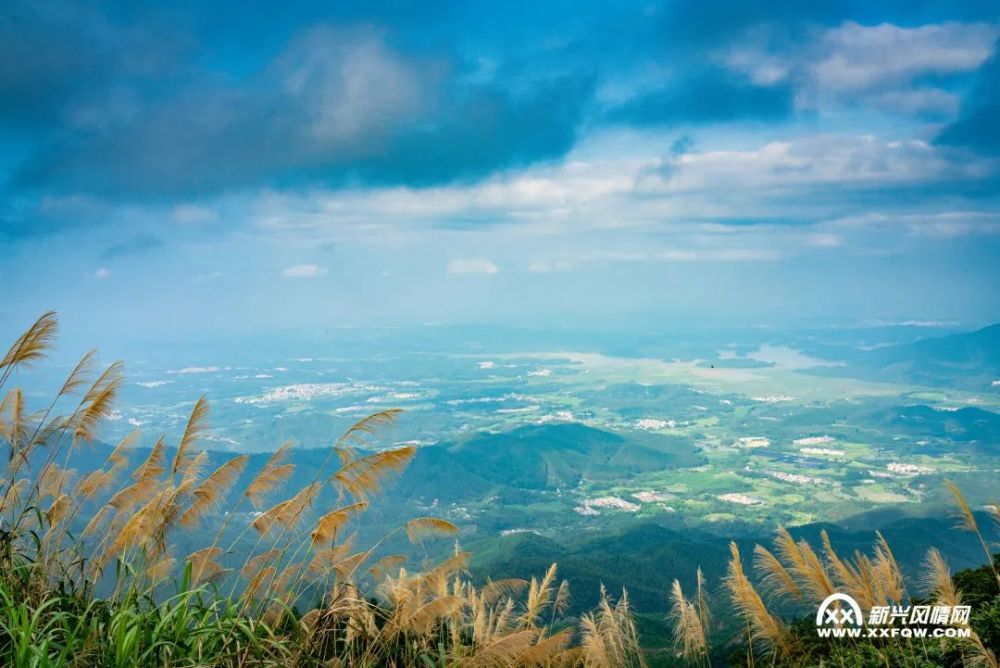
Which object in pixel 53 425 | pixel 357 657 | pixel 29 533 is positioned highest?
pixel 53 425

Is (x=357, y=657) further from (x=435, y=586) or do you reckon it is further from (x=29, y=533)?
(x=29, y=533)

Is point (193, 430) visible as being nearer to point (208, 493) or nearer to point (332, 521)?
point (208, 493)

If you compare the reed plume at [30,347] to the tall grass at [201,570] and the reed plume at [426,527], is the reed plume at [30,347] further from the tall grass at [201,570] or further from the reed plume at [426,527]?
the reed plume at [426,527]

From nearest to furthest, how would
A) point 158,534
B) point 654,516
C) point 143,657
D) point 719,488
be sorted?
1. point 143,657
2. point 158,534
3. point 654,516
4. point 719,488

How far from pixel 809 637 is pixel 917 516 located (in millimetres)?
96749

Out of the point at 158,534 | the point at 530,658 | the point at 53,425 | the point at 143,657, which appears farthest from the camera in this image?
the point at 53,425

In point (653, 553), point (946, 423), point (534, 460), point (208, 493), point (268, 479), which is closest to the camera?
point (208, 493)

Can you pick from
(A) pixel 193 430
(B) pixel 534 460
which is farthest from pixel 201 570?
(B) pixel 534 460

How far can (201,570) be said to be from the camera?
5.30 meters

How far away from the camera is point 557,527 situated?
106 m

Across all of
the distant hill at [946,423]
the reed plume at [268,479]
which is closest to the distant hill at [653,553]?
the reed plume at [268,479]

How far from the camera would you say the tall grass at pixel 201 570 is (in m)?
4.31

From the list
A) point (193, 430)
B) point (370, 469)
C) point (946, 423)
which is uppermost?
point (193, 430)

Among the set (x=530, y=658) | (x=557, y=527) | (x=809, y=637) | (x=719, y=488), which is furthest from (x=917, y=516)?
(x=530, y=658)
